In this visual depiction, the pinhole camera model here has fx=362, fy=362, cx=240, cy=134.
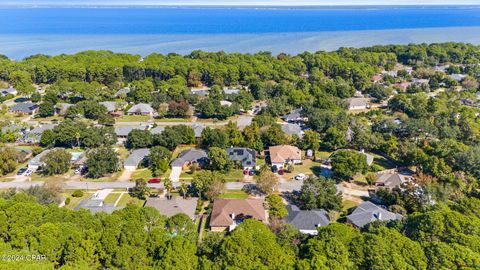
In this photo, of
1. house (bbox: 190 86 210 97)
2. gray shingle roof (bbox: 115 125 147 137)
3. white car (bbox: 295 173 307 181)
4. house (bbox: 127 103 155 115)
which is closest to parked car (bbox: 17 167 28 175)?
gray shingle roof (bbox: 115 125 147 137)

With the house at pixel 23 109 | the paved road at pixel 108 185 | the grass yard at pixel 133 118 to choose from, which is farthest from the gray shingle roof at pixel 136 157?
the house at pixel 23 109


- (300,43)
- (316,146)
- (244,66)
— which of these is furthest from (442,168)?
(300,43)

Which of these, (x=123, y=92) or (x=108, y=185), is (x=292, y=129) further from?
(x=123, y=92)

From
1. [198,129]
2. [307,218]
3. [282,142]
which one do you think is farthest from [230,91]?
[307,218]

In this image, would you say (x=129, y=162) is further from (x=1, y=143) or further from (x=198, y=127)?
(x=1, y=143)

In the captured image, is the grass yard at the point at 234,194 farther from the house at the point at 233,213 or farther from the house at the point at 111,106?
the house at the point at 111,106

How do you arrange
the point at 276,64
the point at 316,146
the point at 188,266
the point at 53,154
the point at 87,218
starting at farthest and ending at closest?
the point at 276,64 → the point at 316,146 → the point at 53,154 → the point at 87,218 → the point at 188,266

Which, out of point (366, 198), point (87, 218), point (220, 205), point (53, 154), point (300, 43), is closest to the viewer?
point (87, 218)
